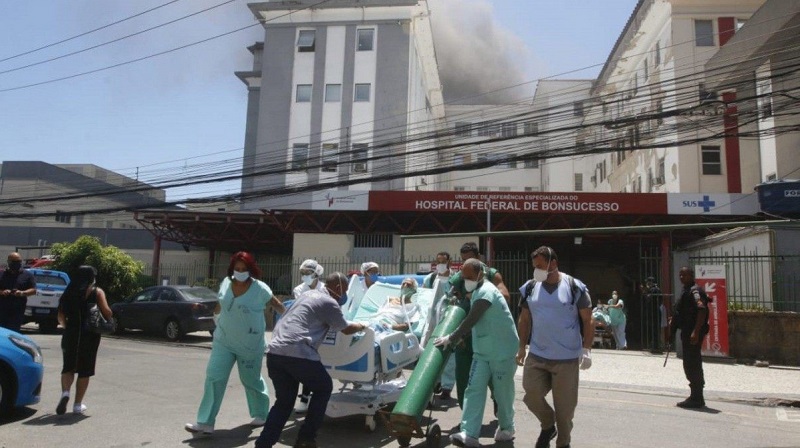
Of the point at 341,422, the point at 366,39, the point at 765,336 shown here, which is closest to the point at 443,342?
the point at 341,422

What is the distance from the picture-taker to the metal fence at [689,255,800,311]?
1286cm

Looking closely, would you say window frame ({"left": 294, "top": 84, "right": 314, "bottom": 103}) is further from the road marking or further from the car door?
the road marking

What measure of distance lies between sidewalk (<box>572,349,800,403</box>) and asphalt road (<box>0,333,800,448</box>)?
312mm

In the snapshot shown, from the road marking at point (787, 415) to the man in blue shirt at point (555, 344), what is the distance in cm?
367

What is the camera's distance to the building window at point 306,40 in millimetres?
37875

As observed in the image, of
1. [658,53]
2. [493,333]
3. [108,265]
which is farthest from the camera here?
[658,53]

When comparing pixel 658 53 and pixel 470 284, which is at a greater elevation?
pixel 658 53

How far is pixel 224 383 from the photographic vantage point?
6027 mm

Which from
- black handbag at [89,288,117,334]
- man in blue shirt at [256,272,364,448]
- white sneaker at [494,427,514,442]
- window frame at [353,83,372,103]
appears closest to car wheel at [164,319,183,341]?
black handbag at [89,288,117,334]

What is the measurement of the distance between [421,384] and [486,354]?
2.26 ft

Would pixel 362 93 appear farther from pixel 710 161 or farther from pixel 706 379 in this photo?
pixel 706 379

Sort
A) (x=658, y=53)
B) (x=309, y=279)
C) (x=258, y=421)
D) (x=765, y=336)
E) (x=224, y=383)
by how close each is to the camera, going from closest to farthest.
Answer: (x=224, y=383)
(x=258, y=421)
(x=309, y=279)
(x=765, y=336)
(x=658, y=53)

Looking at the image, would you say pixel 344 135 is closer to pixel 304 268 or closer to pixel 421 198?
pixel 421 198

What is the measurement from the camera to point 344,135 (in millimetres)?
36594
